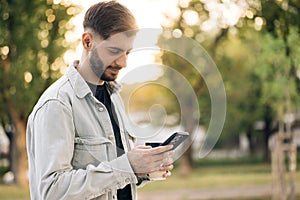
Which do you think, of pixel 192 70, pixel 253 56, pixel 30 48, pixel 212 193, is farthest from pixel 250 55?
pixel 30 48

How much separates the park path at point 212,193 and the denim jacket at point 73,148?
15.5 m

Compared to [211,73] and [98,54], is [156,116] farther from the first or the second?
[98,54]

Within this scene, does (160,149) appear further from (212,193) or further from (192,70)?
(192,70)

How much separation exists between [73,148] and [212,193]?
1764 cm

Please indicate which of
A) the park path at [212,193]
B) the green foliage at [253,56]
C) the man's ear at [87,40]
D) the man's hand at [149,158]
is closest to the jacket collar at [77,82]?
the man's ear at [87,40]

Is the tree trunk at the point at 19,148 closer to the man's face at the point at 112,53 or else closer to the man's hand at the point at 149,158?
the man's face at the point at 112,53

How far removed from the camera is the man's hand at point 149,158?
2.29 meters

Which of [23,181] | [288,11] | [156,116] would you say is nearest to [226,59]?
[23,181]

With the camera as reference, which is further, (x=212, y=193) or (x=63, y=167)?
(x=212, y=193)

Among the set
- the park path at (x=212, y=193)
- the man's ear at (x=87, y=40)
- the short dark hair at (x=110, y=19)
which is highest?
the short dark hair at (x=110, y=19)

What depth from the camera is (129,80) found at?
2600 millimetres

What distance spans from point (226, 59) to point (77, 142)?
1098 inches

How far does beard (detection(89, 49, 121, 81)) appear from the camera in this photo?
2.42 metres

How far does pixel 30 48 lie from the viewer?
20.3 m
